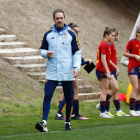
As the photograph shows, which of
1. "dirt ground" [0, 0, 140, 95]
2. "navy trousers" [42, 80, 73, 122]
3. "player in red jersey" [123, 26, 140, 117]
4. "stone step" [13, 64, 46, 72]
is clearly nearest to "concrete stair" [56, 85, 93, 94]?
"dirt ground" [0, 0, 140, 95]

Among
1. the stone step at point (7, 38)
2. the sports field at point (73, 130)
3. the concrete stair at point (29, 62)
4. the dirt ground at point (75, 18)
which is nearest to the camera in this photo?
the sports field at point (73, 130)

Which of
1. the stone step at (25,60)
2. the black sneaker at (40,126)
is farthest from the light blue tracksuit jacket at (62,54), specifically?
the stone step at (25,60)

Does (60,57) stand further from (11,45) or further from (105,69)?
(11,45)

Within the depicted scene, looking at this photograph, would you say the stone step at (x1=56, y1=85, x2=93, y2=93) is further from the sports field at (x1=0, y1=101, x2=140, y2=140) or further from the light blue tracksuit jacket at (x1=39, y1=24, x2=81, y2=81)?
the light blue tracksuit jacket at (x1=39, y1=24, x2=81, y2=81)

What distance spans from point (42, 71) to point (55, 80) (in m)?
5.90

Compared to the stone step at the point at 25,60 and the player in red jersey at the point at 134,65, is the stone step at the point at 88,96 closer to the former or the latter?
the stone step at the point at 25,60

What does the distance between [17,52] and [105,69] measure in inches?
203

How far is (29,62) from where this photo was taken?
11352 mm

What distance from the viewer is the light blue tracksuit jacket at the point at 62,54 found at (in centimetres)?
530

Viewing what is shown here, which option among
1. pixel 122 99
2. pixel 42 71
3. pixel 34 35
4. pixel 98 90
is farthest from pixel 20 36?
pixel 122 99

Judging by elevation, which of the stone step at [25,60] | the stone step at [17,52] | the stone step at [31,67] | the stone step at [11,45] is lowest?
the stone step at [31,67]

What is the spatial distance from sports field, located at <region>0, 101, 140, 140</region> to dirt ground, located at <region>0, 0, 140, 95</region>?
3551 millimetres

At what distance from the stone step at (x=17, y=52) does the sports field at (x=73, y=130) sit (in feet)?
12.7

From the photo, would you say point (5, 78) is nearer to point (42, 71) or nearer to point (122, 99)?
point (42, 71)
